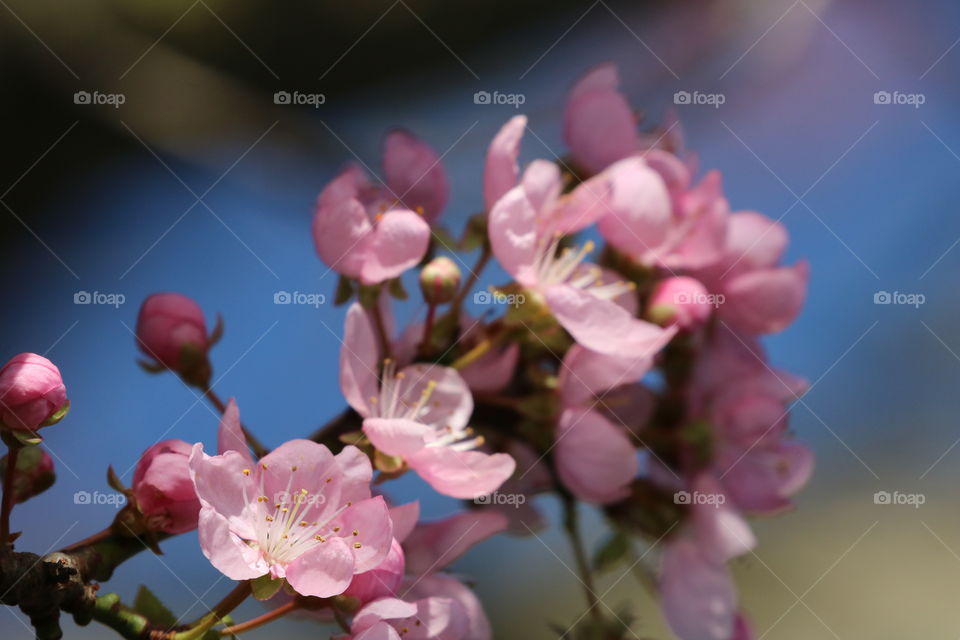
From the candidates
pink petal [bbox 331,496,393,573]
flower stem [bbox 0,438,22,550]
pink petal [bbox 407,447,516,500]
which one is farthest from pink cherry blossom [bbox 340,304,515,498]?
flower stem [bbox 0,438,22,550]

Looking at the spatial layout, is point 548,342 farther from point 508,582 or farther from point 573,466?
point 508,582

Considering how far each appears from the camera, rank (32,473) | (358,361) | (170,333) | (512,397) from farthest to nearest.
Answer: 1. (512,397)
2. (170,333)
3. (358,361)
4. (32,473)

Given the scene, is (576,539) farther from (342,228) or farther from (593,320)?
(342,228)

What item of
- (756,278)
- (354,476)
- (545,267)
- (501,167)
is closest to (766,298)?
(756,278)

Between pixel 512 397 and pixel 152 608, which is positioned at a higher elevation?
pixel 512 397

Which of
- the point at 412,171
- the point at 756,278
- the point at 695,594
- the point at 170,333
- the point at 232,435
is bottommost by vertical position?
the point at 695,594

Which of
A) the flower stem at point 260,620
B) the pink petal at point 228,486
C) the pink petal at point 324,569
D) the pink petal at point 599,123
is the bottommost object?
the flower stem at point 260,620

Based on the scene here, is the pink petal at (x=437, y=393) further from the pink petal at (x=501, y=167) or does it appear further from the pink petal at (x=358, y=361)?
the pink petal at (x=501, y=167)

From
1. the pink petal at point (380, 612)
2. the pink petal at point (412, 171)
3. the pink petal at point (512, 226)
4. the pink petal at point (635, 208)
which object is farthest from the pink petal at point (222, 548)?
the pink petal at point (635, 208)
